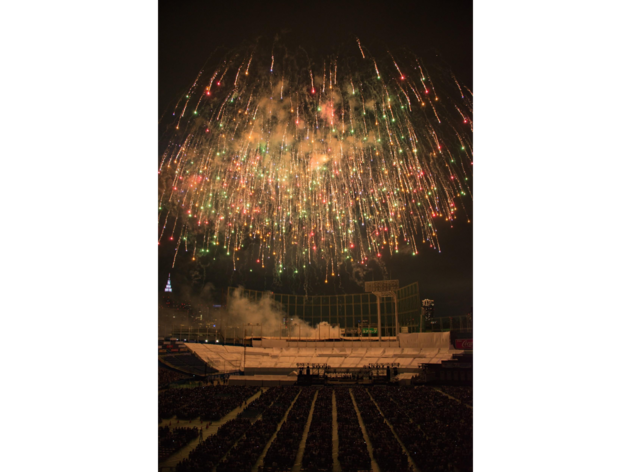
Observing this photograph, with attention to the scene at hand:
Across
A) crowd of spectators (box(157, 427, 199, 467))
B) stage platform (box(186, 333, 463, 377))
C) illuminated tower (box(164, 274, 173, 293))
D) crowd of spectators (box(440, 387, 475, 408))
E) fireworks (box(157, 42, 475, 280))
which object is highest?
fireworks (box(157, 42, 475, 280))

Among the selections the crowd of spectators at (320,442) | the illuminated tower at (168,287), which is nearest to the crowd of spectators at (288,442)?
the crowd of spectators at (320,442)

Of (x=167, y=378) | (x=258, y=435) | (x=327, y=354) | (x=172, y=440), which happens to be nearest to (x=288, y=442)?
(x=258, y=435)

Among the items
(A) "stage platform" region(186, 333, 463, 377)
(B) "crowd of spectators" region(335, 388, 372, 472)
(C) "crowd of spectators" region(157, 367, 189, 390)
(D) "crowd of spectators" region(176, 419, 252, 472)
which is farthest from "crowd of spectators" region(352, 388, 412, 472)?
(A) "stage platform" region(186, 333, 463, 377)

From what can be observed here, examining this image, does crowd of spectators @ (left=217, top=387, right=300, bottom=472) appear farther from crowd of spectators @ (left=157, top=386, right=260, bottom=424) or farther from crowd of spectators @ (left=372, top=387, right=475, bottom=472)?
crowd of spectators @ (left=372, top=387, right=475, bottom=472)

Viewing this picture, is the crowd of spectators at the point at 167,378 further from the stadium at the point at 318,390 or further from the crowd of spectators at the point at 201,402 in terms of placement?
the crowd of spectators at the point at 201,402

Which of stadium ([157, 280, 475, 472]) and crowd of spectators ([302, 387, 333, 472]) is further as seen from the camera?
stadium ([157, 280, 475, 472])
